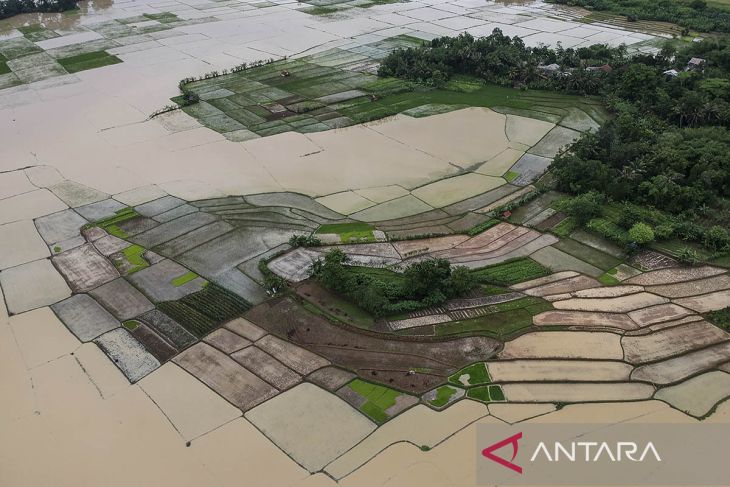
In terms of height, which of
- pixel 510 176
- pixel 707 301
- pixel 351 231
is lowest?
pixel 351 231

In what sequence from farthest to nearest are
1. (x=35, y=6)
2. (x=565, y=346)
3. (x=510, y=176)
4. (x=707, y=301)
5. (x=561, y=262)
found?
1. (x=35, y=6)
2. (x=510, y=176)
3. (x=561, y=262)
4. (x=707, y=301)
5. (x=565, y=346)

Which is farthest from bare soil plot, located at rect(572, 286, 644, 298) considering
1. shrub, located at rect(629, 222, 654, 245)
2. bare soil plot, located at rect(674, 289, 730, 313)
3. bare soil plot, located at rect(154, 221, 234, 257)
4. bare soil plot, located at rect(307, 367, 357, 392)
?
bare soil plot, located at rect(154, 221, 234, 257)

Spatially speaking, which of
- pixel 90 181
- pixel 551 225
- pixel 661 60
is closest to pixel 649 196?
pixel 551 225

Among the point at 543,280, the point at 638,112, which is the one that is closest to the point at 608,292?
the point at 543,280

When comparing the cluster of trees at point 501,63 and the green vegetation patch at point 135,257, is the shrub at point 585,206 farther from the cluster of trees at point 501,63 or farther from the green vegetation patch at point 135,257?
the green vegetation patch at point 135,257

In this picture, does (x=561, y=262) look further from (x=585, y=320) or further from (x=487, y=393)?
(x=487, y=393)

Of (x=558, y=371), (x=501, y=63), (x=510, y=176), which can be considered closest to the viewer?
(x=558, y=371)

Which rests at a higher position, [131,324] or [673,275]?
[673,275]

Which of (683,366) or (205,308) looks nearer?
(683,366)
